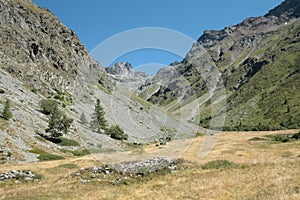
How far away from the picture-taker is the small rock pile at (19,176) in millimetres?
29250

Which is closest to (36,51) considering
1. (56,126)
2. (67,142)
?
(56,126)

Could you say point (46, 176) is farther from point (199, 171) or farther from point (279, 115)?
point (279, 115)

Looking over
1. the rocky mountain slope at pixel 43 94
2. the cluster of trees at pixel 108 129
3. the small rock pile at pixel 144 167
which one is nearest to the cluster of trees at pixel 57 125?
the rocky mountain slope at pixel 43 94

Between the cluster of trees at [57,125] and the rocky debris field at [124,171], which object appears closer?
the rocky debris field at [124,171]

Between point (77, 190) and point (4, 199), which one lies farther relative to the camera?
point (77, 190)

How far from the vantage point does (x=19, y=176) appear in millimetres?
29875

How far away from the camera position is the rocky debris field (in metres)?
28.1

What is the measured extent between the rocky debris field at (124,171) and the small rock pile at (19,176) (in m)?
4.80

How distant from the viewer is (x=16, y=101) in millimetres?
82625

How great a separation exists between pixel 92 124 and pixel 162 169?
75129 mm

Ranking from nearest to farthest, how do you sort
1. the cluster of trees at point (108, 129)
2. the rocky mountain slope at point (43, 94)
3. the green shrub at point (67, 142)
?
the rocky mountain slope at point (43, 94)
the green shrub at point (67, 142)
the cluster of trees at point (108, 129)

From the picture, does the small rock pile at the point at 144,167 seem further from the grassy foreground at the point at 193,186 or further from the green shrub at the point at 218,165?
the green shrub at the point at 218,165

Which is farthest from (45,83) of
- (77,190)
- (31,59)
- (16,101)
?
Result: (77,190)

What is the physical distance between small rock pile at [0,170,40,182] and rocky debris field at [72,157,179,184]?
4800 mm
